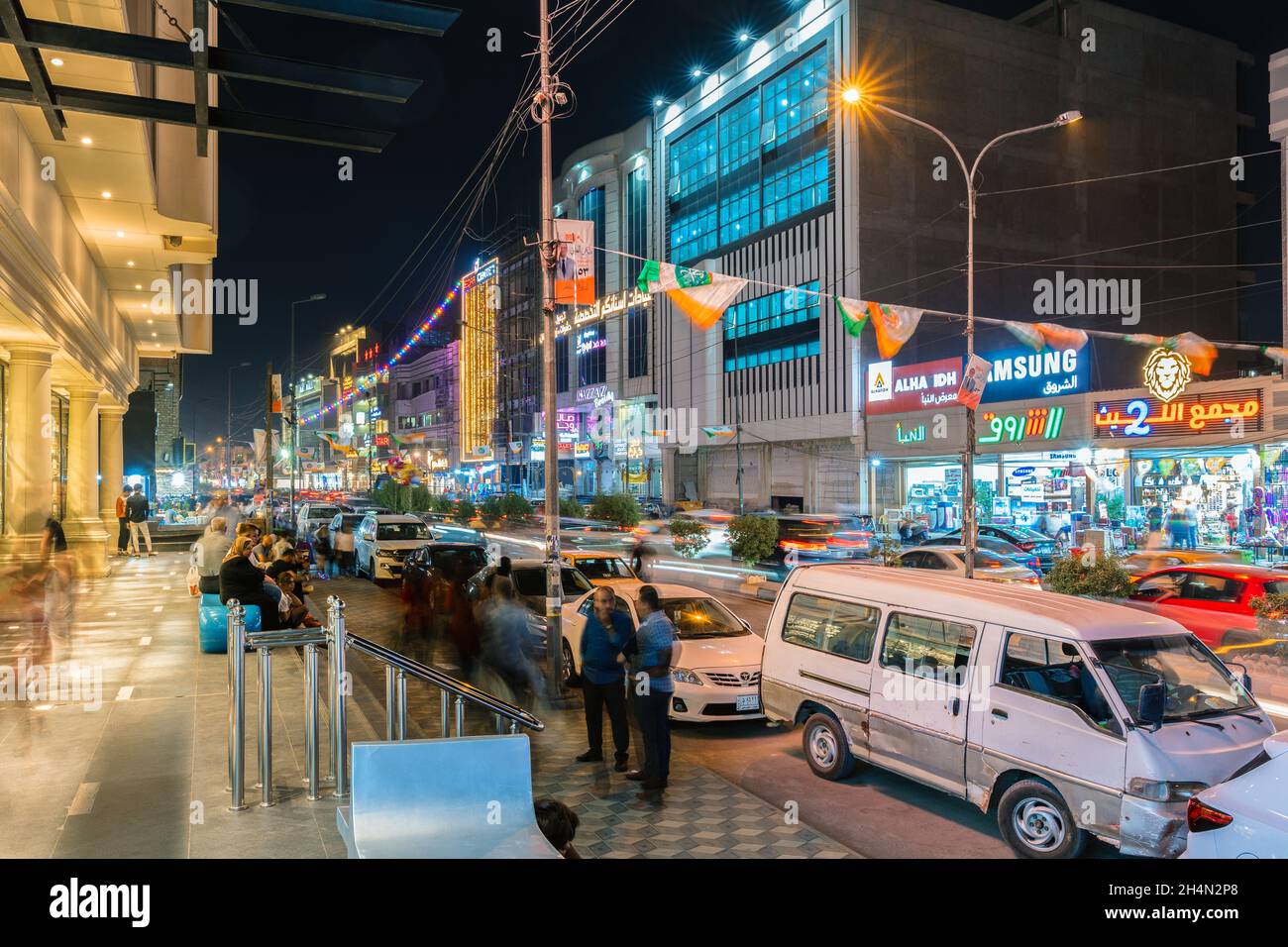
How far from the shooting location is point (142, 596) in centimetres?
1641

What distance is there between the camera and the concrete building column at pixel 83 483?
2008 cm

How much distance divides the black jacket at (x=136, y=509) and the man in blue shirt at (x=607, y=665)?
22.3 meters

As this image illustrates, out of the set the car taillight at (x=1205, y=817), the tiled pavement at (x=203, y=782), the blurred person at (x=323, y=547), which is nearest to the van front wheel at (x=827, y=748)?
the tiled pavement at (x=203, y=782)

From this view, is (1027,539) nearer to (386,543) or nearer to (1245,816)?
(386,543)

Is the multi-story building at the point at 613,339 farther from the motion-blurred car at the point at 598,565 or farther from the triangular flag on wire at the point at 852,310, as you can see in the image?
the motion-blurred car at the point at 598,565

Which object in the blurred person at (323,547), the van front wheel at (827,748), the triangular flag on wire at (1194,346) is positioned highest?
the triangular flag on wire at (1194,346)

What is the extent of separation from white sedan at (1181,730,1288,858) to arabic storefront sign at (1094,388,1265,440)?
2381 cm

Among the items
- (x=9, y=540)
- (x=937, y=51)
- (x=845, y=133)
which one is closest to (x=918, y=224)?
(x=845, y=133)

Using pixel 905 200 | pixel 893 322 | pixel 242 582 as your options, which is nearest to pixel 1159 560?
pixel 893 322

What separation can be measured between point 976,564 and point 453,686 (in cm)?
1552

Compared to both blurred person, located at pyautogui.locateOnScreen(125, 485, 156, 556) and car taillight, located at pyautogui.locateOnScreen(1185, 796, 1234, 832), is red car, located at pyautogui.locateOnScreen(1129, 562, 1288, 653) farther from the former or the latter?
blurred person, located at pyautogui.locateOnScreen(125, 485, 156, 556)

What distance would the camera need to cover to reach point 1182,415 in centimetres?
2544

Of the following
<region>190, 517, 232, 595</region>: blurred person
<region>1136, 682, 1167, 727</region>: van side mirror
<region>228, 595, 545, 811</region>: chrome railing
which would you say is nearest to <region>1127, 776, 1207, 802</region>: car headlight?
<region>1136, 682, 1167, 727</region>: van side mirror
